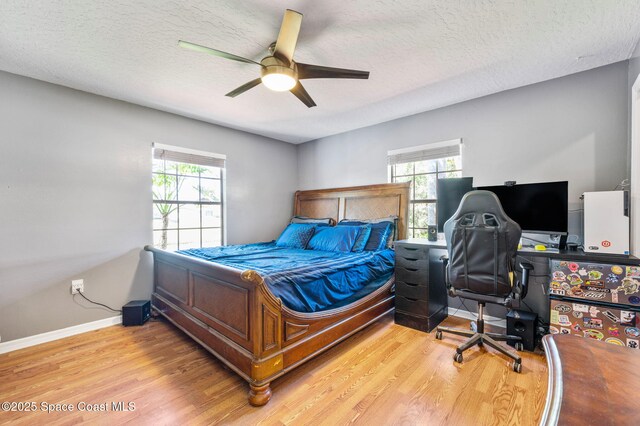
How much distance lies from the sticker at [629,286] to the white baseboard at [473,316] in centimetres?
105

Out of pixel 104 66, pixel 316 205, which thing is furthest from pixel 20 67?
pixel 316 205

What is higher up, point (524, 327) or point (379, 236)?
point (379, 236)

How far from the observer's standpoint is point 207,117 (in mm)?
3611

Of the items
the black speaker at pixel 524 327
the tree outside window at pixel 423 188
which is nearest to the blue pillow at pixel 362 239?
the tree outside window at pixel 423 188

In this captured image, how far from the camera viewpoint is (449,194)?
3.02m

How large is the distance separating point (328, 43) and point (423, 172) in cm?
214

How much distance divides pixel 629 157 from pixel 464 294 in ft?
5.86

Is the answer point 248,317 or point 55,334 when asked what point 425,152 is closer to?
point 248,317

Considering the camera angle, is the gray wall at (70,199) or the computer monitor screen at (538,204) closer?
the computer monitor screen at (538,204)

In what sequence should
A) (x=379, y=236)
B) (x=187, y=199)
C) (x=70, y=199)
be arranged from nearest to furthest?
(x=70, y=199) → (x=379, y=236) → (x=187, y=199)

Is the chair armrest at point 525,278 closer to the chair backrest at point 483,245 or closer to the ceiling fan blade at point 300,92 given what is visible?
the chair backrest at point 483,245

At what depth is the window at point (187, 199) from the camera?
3.45 m

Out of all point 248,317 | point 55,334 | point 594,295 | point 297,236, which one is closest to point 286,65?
point 248,317

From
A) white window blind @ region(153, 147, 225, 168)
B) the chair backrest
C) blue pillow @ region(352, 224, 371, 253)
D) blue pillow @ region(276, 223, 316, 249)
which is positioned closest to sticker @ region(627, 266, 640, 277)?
the chair backrest
